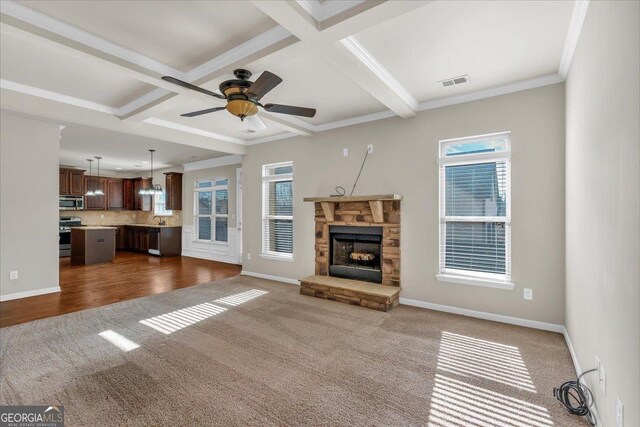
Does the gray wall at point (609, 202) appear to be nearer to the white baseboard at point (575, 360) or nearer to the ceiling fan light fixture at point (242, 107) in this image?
the white baseboard at point (575, 360)

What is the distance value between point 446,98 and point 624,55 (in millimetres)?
2482

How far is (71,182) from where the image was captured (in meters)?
8.25

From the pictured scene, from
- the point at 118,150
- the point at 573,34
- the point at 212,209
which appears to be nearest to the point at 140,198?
the point at 212,209

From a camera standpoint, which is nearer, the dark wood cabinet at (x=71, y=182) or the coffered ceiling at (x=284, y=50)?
the coffered ceiling at (x=284, y=50)

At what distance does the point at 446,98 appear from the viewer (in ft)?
12.4

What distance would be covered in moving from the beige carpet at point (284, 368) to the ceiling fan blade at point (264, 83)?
2338 millimetres

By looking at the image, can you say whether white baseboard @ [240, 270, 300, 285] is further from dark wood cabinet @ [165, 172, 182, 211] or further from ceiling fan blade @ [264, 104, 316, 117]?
dark wood cabinet @ [165, 172, 182, 211]

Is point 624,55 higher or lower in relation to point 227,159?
lower

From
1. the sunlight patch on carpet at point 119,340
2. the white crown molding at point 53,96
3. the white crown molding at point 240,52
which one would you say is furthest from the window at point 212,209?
the white crown molding at point 240,52

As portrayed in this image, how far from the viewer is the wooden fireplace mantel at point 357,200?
4.09 metres

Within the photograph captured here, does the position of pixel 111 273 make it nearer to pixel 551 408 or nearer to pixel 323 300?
pixel 323 300

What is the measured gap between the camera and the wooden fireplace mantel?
409 centimetres

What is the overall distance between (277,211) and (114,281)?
3.19 meters

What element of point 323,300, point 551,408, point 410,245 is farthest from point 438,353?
point 323,300
